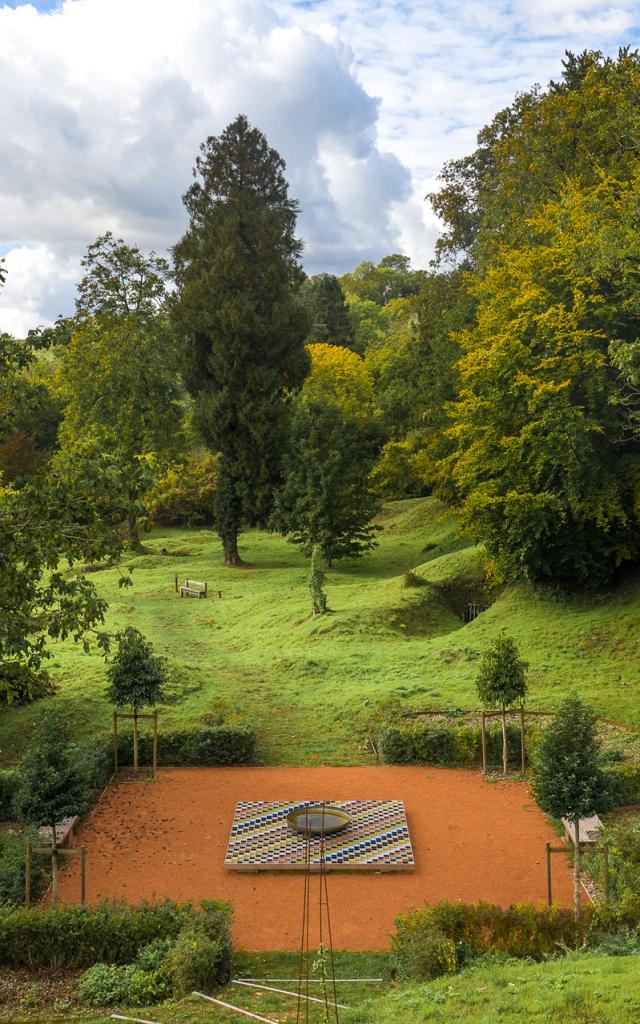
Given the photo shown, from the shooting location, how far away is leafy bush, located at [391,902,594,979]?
9844 mm

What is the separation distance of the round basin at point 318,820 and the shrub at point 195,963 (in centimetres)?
362

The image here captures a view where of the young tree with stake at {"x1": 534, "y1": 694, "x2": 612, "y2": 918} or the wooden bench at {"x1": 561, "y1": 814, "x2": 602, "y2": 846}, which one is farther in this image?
the wooden bench at {"x1": 561, "y1": 814, "x2": 602, "y2": 846}

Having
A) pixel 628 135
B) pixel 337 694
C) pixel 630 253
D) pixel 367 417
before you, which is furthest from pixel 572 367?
pixel 367 417

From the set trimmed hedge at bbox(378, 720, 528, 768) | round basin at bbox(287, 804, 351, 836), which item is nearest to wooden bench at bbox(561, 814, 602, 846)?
trimmed hedge at bbox(378, 720, 528, 768)

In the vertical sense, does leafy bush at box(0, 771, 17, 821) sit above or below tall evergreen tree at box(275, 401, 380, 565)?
below

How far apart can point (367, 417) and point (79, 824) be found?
43648 mm

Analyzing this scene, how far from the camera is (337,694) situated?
72.1 feet

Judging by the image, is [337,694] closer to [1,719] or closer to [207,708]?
[207,708]

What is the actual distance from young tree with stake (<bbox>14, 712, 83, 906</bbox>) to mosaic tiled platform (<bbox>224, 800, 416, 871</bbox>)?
273cm

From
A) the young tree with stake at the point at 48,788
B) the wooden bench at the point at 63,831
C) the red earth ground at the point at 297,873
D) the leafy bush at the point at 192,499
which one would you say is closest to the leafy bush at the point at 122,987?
the red earth ground at the point at 297,873

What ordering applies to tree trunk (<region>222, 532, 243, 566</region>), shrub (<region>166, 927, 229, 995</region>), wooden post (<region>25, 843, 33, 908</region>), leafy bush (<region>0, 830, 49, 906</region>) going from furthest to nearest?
tree trunk (<region>222, 532, 243, 566</region>)
leafy bush (<region>0, 830, 49, 906</region>)
wooden post (<region>25, 843, 33, 908</region>)
shrub (<region>166, 927, 229, 995</region>)

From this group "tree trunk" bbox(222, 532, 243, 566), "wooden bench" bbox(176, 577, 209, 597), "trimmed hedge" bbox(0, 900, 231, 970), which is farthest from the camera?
"tree trunk" bbox(222, 532, 243, 566)

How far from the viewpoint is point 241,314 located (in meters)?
38.8

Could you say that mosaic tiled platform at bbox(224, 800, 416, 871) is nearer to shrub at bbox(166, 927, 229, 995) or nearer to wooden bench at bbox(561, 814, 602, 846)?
wooden bench at bbox(561, 814, 602, 846)
